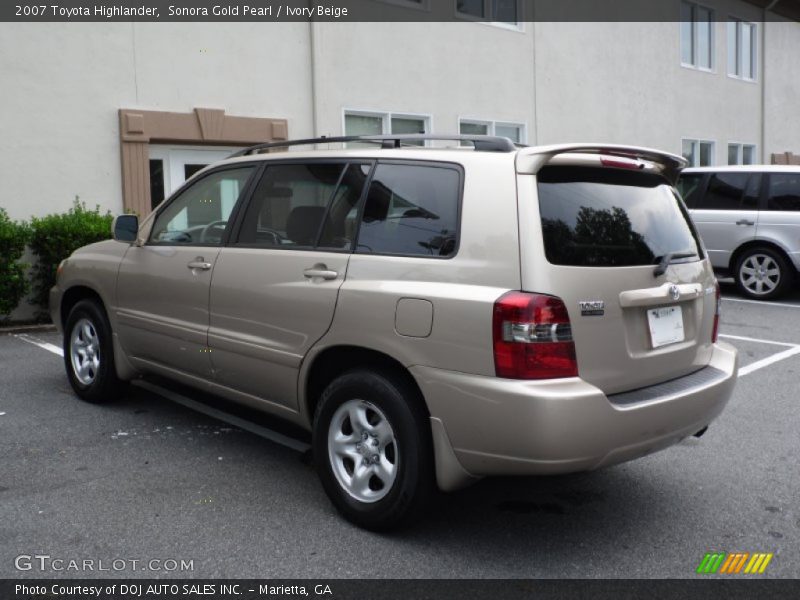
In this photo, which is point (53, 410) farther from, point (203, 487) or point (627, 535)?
point (627, 535)

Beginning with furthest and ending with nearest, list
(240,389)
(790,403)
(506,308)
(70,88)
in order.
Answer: (70,88), (790,403), (240,389), (506,308)

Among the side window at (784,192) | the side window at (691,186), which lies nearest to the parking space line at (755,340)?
the side window at (784,192)

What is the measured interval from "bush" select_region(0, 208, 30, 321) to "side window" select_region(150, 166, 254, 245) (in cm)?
445

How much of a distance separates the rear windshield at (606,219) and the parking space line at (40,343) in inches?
223

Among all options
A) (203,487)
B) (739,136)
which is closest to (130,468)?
(203,487)

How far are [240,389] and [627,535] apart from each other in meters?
2.10

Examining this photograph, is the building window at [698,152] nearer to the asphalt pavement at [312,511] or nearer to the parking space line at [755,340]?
the parking space line at [755,340]

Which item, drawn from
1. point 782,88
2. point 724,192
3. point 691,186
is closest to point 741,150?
point 782,88

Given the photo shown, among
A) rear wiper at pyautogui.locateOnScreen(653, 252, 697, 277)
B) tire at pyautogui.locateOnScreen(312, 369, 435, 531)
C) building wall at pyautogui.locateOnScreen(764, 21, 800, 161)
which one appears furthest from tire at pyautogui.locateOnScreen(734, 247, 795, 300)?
building wall at pyautogui.locateOnScreen(764, 21, 800, 161)

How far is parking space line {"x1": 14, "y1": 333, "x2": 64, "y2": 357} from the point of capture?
7788 mm

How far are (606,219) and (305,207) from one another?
1526 millimetres

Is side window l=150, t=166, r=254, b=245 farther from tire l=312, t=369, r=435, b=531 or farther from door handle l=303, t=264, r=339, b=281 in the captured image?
tire l=312, t=369, r=435, b=531

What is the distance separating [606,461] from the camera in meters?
3.31

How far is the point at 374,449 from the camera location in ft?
11.9
